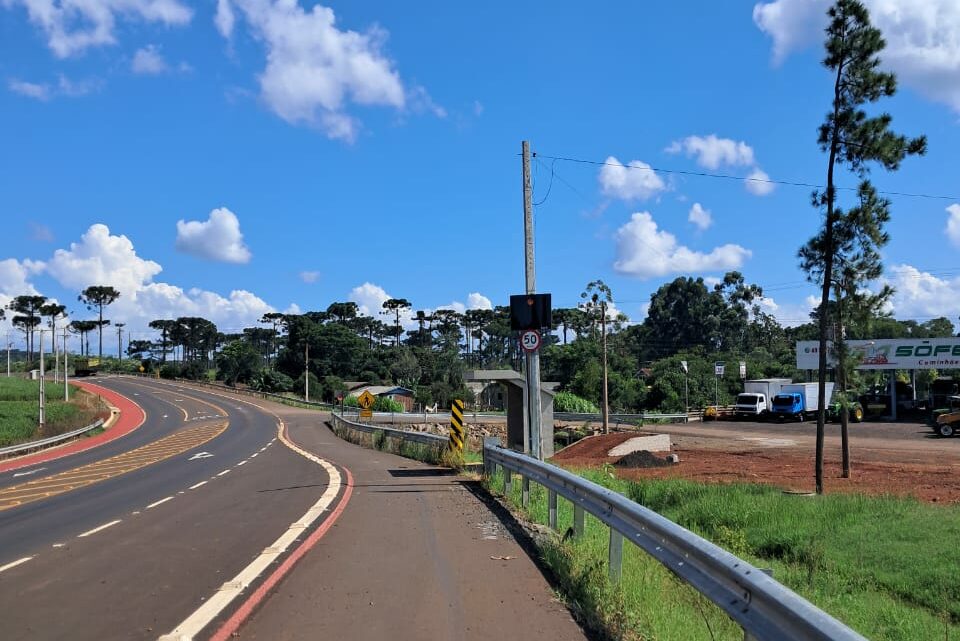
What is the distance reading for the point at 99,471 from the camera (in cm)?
2567

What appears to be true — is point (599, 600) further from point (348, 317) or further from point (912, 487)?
point (348, 317)

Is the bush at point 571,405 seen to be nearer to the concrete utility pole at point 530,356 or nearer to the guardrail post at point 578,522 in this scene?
the concrete utility pole at point 530,356

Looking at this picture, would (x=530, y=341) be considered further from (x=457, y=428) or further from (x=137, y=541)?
(x=137, y=541)

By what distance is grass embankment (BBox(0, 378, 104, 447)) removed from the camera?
49.9 meters

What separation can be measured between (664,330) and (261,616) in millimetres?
132275

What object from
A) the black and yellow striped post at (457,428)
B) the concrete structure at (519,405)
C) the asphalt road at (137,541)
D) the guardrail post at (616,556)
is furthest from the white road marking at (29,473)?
the guardrail post at (616,556)

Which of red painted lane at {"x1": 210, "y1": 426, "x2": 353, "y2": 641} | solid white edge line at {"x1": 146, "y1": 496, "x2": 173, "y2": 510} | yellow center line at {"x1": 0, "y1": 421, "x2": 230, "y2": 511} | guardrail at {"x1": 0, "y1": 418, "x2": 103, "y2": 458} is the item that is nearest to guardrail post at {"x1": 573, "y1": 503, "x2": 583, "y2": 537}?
red painted lane at {"x1": 210, "y1": 426, "x2": 353, "y2": 641}

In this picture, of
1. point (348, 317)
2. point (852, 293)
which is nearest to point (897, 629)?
point (852, 293)

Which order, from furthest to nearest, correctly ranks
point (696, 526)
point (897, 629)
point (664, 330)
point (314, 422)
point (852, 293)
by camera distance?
1. point (664, 330)
2. point (314, 422)
3. point (852, 293)
4. point (696, 526)
5. point (897, 629)

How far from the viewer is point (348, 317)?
15875 cm

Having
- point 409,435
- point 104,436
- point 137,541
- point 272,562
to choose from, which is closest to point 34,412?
point 104,436

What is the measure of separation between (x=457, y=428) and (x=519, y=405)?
71.5 inches

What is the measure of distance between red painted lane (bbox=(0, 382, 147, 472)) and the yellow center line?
333cm

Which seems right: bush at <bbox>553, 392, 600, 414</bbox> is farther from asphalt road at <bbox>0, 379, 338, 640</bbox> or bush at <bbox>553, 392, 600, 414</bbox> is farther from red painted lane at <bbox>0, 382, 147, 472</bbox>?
asphalt road at <bbox>0, 379, 338, 640</bbox>
